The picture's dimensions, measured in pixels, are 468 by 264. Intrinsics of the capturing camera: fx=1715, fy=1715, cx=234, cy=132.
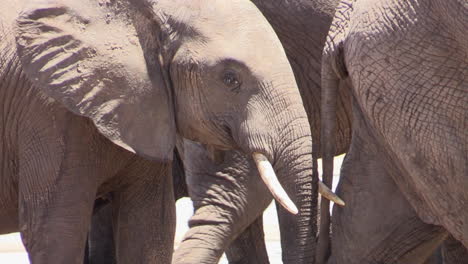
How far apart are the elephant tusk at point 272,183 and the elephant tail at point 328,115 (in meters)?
0.35

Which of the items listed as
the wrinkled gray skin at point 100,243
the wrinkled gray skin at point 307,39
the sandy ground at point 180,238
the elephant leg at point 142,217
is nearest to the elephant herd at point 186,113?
the elephant leg at point 142,217

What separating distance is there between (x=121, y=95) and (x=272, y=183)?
0.65 metres

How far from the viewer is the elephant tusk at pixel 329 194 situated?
20.8 feet

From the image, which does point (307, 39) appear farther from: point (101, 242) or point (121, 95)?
point (121, 95)

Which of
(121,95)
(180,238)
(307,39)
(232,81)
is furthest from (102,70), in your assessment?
(180,238)

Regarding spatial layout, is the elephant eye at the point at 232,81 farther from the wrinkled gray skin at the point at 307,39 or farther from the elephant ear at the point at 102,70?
the wrinkled gray skin at the point at 307,39

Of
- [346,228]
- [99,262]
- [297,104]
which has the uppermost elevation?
[297,104]

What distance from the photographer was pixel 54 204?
6289mm

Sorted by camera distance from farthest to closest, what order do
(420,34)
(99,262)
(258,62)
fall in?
(99,262)
(258,62)
(420,34)

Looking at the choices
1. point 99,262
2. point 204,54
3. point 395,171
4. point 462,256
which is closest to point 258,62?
point 204,54

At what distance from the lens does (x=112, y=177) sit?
6.50 m

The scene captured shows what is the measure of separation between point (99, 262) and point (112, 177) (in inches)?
62.8

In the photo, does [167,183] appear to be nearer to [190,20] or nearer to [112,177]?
[112,177]

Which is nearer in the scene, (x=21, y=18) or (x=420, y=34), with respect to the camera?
(x=420, y=34)
